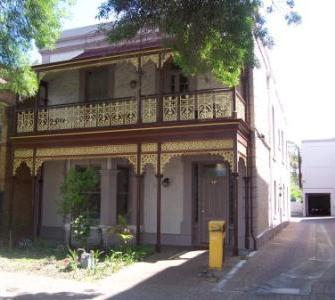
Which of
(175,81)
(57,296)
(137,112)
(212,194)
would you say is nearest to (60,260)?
(57,296)

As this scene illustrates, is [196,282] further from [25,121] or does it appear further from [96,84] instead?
[96,84]

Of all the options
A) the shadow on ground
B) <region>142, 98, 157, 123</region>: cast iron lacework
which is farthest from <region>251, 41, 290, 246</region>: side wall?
the shadow on ground

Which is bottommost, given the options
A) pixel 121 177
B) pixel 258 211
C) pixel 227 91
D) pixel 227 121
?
pixel 258 211

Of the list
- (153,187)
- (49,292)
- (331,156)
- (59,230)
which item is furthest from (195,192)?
(331,156)

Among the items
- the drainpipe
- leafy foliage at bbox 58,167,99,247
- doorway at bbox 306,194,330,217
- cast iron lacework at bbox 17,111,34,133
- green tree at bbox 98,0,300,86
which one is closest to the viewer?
green tree at bbox 98,0,300,86

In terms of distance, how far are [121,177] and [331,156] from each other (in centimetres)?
3290

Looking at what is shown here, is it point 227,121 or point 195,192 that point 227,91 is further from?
point 195,192

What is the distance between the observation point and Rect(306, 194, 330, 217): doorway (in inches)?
1827

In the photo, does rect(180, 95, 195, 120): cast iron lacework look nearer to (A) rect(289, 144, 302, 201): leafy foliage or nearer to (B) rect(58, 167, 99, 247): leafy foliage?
(B) rect(58, 167, 99, 247): leafy foliage

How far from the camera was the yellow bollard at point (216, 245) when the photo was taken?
10.7 m

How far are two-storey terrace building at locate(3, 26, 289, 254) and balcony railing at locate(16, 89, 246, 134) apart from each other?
0.10ft

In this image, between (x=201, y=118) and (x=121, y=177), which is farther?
(x=121, y=177)

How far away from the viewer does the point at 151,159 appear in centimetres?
1366

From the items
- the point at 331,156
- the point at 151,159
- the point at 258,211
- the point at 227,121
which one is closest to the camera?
→ the point at 227,121
